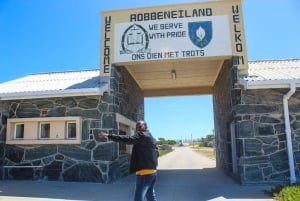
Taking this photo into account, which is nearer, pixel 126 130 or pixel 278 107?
pixel 278 107

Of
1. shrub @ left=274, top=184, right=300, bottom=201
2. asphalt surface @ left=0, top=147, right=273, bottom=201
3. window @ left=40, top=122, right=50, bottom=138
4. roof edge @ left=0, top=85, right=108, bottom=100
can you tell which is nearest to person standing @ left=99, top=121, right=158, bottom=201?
asphalt surface @ left=0, top=147, right=273, bottom=201

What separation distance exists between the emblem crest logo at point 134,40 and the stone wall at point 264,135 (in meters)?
3.45

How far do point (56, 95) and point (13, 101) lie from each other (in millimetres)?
1912

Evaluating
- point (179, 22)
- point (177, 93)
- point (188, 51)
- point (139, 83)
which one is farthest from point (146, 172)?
point (177, 93)

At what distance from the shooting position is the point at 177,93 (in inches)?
624

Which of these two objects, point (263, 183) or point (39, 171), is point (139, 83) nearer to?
point (39, 171)

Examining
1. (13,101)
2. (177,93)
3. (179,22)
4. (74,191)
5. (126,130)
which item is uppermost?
(179,22)

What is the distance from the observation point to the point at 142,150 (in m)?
4.70

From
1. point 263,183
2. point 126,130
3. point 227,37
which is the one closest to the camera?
point 263,183

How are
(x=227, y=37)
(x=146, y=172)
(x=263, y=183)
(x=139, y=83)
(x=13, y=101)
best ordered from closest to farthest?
(x=146, y=172) < (x=263, y=183) < (x=227, y=37) < (x=13, y=101) < (x=139, y=83)

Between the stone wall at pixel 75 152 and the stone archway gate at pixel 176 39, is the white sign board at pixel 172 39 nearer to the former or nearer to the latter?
the stone archway gate at pixel 176 39

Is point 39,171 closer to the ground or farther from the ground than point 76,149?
closer to the ground

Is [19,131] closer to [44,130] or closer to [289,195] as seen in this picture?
[44,130]

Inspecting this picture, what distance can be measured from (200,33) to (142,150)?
19.0ft
